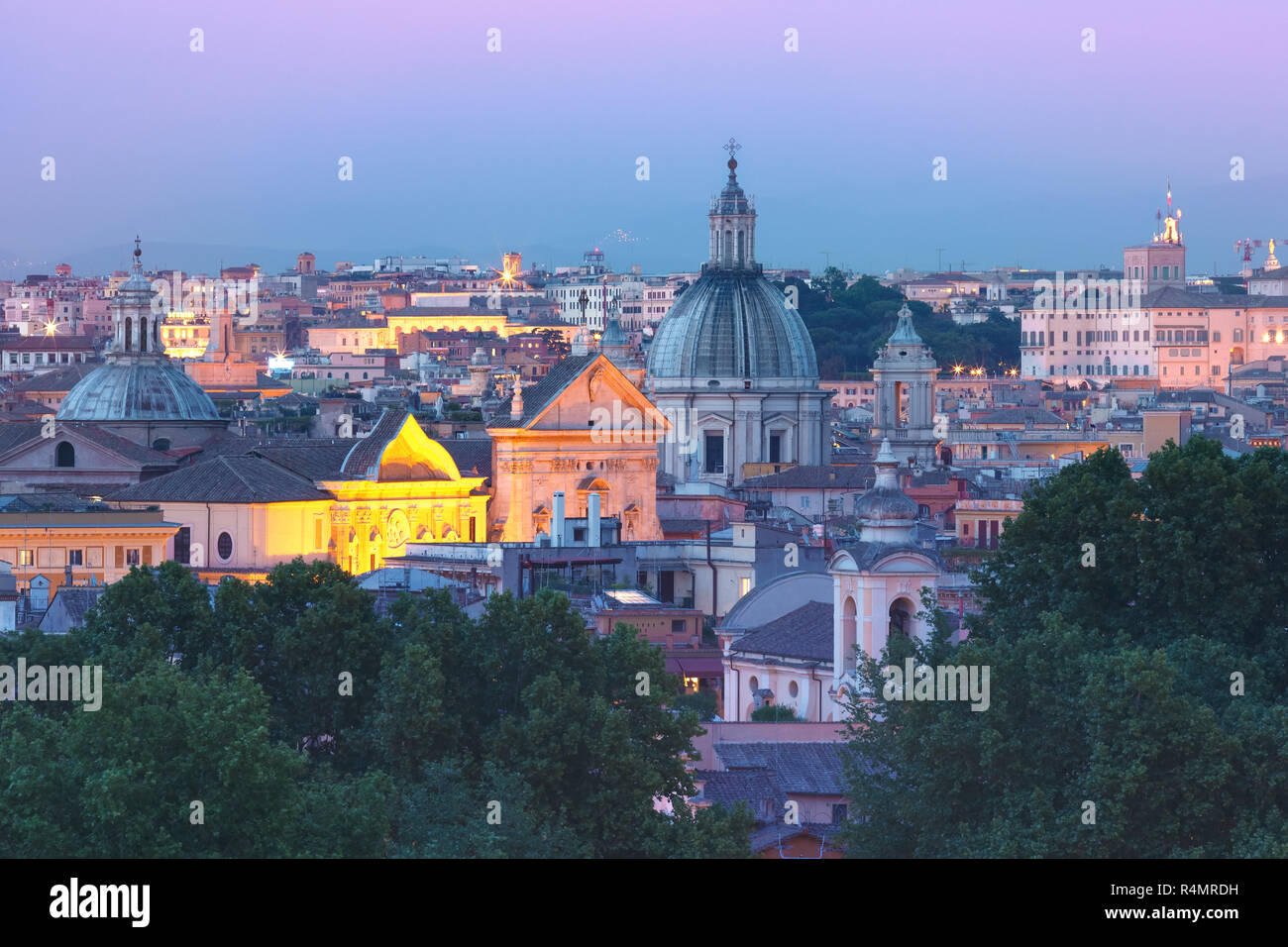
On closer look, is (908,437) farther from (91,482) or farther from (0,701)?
(0,701)

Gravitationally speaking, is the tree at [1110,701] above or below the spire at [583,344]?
below

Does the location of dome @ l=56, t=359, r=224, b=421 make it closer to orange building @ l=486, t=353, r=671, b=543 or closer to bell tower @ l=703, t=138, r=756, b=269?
orange building @ l=486, t=353, r=671, b=543

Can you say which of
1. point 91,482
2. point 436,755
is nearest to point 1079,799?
point 436,755

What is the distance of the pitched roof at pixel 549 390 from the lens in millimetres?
54438

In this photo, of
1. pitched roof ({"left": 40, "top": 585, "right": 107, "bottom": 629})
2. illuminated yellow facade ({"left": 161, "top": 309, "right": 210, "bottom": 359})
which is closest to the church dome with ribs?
pitched roof ({"left": 40, "top": 585, "right": 107, "bottom": 629})

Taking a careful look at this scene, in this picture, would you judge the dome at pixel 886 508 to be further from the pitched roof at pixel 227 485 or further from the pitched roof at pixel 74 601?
the pitched roof at pixel 227 485

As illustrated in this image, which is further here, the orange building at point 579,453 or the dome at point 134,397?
the dome at point 134,397

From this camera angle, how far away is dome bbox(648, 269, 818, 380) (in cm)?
7544

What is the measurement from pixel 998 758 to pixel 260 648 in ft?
23.4

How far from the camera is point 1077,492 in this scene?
3084cm

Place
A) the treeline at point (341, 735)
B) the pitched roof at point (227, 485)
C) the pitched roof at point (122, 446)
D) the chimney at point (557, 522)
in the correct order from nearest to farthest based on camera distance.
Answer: the treeline at point (341, 735), the chimney at point (557, 522), the pitched roof at point (227, 485), the pitched roof at point (122, 446)

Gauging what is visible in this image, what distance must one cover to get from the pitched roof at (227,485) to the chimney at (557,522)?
11.4ft

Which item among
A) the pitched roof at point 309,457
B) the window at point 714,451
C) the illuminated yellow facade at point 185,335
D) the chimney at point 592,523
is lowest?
the chimney at point 592,523

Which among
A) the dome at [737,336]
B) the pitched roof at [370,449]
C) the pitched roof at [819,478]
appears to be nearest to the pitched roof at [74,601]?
the pitched roof at [370,449]
